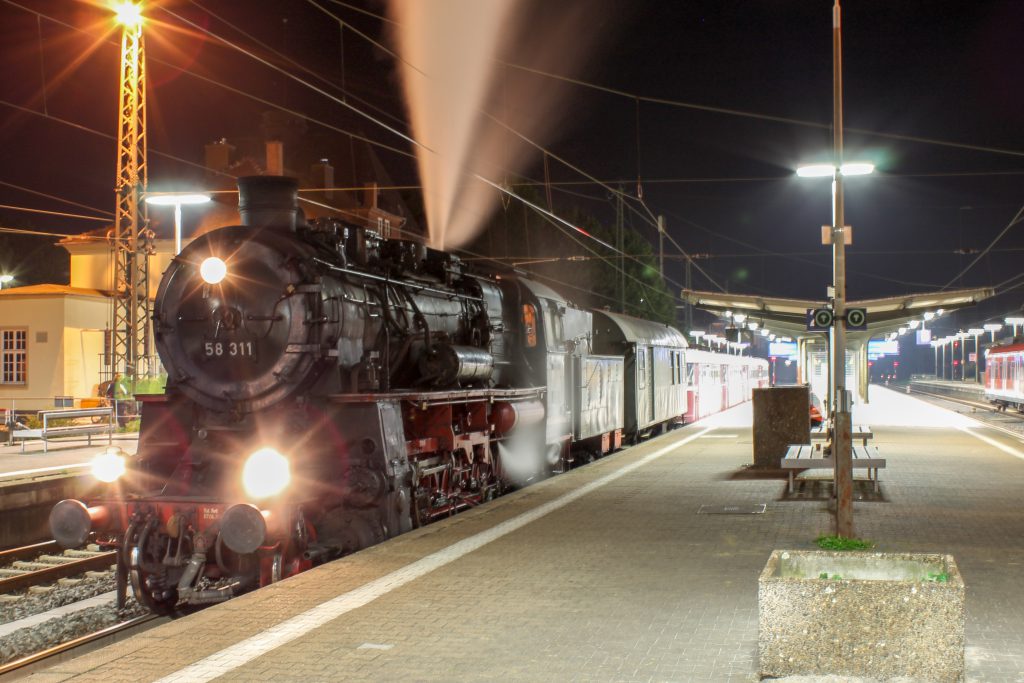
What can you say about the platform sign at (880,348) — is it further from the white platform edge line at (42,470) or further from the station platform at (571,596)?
the station platform at (571,596)

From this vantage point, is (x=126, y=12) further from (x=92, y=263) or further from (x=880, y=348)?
(x=880, y=348)

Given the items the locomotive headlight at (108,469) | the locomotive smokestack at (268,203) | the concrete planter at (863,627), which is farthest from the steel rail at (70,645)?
the concrete planter at (863,627)

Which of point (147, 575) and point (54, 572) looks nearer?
point (147, 575)

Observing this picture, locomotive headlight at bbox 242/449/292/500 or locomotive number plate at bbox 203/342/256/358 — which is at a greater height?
locomotive number plate at bbox 203/342/256/358

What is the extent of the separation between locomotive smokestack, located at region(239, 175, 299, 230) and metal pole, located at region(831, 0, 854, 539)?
19.9ft

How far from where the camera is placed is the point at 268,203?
1062 centimetres

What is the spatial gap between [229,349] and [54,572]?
3862 mm

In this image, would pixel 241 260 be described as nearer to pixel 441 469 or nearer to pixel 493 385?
pixel 441 469

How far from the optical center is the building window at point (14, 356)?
34.0 meters

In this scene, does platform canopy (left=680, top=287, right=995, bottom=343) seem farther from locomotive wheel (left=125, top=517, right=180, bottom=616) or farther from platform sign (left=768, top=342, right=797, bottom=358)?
platform sign (left=768, top=342, right=797, bottom=358)

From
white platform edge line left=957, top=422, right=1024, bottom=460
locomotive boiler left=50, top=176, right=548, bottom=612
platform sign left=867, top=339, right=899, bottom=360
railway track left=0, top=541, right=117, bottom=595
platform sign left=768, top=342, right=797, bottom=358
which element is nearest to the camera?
locomotive boiler left=50, top=176, right=548, bottom=612

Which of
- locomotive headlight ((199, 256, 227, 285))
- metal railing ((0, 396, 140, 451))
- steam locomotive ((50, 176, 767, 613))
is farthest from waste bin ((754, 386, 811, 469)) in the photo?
metal railing ((0, 396, 140, 451))

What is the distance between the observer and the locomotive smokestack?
10.6m

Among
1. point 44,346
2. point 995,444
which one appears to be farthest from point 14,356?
point 995,444
